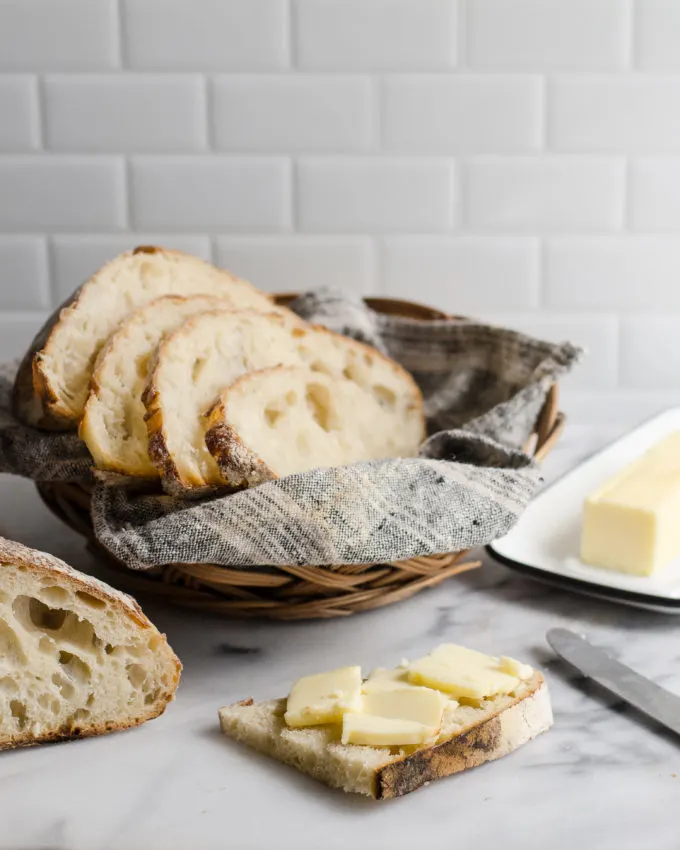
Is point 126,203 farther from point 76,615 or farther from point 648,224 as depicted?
point 76,615

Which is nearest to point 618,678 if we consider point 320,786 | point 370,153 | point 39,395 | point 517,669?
point 517,669

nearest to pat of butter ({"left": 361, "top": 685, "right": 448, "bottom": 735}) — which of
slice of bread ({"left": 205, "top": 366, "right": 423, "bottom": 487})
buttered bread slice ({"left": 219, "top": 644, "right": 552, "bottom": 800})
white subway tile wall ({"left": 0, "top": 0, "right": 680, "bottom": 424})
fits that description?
buttered bread slice ({"left": 219, "top": 644, "right": 552, "bottom": 800})

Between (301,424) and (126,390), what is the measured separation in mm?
245

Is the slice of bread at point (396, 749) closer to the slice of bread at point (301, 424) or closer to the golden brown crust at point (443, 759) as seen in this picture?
the golden brown crust at point (443, 759)

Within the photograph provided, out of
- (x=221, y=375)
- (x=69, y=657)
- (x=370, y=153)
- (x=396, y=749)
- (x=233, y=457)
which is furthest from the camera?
(x=370, y=153)

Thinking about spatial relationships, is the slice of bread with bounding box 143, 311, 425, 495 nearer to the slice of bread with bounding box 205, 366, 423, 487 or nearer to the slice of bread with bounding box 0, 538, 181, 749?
the slice of bread with bounding box 205, 366, 423, 487

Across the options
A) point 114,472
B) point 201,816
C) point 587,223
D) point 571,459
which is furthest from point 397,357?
point 201,816

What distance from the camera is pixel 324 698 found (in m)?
1.08

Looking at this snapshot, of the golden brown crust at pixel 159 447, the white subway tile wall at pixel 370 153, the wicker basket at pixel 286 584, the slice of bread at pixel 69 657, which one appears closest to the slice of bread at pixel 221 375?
the golden brown crust at pixel 159 447

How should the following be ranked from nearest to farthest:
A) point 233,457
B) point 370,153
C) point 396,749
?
point 396,749
point 233,457
point 370,153

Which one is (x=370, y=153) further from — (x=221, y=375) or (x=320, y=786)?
(x=320, y=786)

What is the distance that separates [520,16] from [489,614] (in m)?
1.23

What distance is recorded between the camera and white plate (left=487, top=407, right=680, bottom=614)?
1.35 meters

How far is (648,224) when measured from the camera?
2.16 m
